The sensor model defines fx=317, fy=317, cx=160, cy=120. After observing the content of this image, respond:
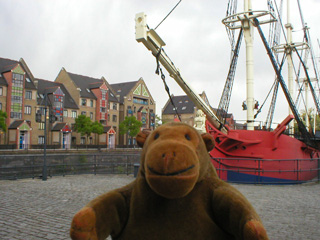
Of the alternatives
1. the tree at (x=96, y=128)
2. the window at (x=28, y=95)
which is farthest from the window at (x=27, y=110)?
the tree at (x=96, y=128)

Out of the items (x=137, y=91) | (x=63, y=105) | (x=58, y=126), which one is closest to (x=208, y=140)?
(x=58, y=126)

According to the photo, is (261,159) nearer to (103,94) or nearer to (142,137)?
(142,137)

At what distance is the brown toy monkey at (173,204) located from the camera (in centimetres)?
213

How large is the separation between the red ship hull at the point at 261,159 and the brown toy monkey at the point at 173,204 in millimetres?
10147

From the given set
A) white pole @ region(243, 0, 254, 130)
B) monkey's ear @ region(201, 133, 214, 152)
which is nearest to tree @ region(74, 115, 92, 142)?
white pole @ region(243, 0, 254, 130)

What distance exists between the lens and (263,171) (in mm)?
12289

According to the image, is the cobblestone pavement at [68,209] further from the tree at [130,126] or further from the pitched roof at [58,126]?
the tree at [130,126]

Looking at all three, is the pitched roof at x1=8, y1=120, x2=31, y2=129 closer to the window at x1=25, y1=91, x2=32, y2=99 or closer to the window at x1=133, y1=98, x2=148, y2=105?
the window at x1=25, y1=91, x2=32, y2=99

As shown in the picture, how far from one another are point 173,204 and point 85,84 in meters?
52.2

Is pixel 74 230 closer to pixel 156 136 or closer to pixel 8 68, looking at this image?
pixel 156 136

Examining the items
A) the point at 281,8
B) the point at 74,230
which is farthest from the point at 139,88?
the point at 74,230

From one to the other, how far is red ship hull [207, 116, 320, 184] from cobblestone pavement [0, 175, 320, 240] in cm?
131

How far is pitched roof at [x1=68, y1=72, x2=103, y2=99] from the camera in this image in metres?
50.2

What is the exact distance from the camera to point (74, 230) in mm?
2197
